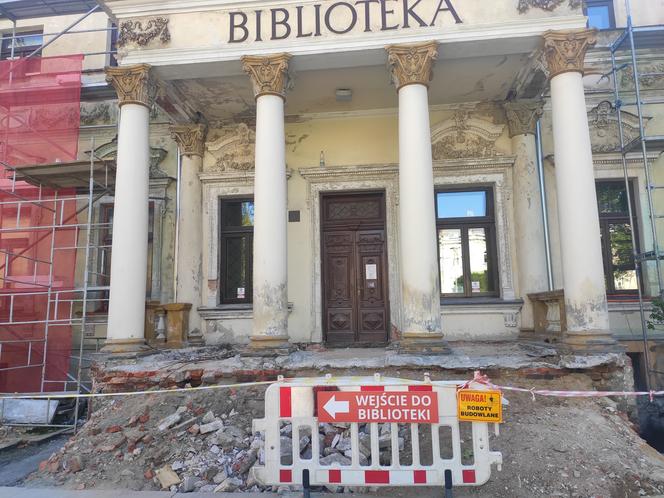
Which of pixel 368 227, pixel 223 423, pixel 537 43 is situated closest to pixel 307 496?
pixel 223 423

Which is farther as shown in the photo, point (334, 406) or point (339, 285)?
point (339, 285)

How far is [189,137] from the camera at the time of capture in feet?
32.4

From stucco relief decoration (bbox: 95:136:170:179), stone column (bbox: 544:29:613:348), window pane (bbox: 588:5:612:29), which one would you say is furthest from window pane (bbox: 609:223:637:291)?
stucco relief decoration (bbox: 95:136:170:179)

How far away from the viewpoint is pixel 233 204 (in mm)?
10125

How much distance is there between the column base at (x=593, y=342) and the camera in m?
6.16

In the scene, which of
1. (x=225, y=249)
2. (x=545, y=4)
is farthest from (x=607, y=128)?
(x=225, y=249)

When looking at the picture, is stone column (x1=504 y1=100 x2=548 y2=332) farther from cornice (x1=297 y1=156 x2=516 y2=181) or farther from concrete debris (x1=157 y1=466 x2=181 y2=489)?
concrete debris (x1=157 y1=466 x2=181 y2=489)

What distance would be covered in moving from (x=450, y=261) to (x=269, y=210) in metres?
4.13

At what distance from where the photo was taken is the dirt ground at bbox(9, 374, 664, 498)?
4.41 metres

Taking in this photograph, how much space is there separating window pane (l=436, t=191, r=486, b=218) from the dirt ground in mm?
4161

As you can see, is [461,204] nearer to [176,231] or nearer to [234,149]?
[234,149]

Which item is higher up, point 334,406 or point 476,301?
point 476,301

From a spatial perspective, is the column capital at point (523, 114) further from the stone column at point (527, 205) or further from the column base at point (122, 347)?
the column base at point (122, 347)

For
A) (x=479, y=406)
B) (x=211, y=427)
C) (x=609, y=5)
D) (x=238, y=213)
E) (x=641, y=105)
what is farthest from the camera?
(x=238, y=213)
